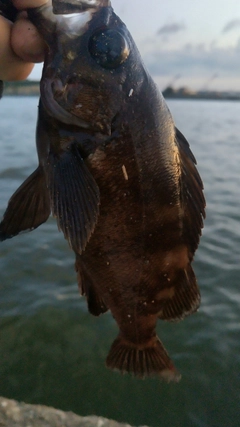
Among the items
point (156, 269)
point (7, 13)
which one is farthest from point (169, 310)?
point (7, 13)

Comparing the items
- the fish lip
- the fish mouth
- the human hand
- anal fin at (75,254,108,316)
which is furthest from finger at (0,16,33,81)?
anal fin at (75,254,108,316)

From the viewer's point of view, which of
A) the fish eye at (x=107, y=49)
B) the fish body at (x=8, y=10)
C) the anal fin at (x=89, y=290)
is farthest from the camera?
the anal fin at (x=89, y=290)

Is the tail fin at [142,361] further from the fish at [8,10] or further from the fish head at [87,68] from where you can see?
the fish at [8,10]

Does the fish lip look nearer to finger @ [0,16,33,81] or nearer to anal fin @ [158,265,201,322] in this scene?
finger @ [0,16,33,81]

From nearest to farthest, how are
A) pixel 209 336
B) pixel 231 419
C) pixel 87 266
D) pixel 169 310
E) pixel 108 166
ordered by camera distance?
1. pixel 108 166
2. pixel 87 266
3. pixel 169 310
4. pixel 231 419
5. pixel 209 336

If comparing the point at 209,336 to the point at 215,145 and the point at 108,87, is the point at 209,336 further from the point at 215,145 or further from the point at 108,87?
the point at 215,145

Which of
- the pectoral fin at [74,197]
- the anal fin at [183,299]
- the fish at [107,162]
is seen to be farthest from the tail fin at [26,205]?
the anal fin at [183,299]

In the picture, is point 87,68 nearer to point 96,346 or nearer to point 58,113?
point 58,113
